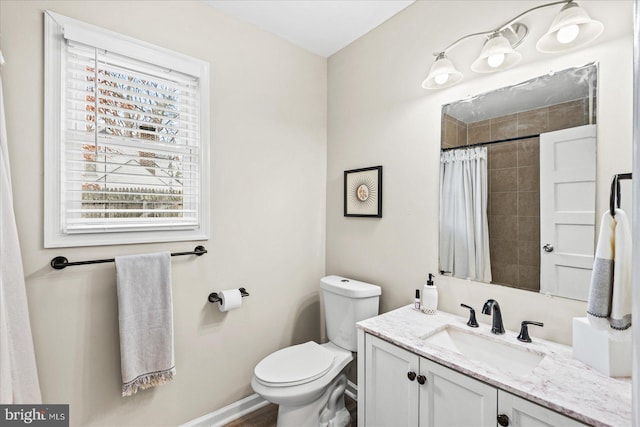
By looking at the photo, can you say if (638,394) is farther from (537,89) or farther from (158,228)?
(158,228)

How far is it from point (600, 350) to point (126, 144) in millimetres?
2155

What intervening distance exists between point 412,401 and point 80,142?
1.89 metres

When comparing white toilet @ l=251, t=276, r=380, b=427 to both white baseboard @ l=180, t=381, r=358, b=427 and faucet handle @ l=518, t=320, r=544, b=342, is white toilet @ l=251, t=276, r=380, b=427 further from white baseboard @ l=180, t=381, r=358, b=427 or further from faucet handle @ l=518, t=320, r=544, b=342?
faucet handle @ l=518, t=320, r=544, b=342

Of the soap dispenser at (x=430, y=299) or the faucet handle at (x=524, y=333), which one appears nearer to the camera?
the faucet handle at (x=524, y=333)

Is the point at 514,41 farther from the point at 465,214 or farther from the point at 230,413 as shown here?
the point at 230,413

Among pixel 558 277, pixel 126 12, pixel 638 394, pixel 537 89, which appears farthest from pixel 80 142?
pixel 558 277

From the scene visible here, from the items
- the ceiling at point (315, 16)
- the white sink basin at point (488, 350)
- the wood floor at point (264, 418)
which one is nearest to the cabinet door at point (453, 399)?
the white sink basin at point (488, 350)

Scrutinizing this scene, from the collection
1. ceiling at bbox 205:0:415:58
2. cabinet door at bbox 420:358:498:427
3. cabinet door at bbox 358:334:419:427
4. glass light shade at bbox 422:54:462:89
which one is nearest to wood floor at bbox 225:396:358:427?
cabinet door at bbox 358:334:419:427

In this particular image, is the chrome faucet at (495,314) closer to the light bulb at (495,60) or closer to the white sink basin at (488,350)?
the white sink basin at (488,350)

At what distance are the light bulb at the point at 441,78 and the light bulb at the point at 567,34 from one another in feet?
1.46

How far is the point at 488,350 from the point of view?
51.1 inches

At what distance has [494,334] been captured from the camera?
1304 mm

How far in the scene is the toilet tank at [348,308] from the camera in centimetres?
182

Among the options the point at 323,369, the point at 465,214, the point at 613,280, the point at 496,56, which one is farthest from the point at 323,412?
the point at 496,56
